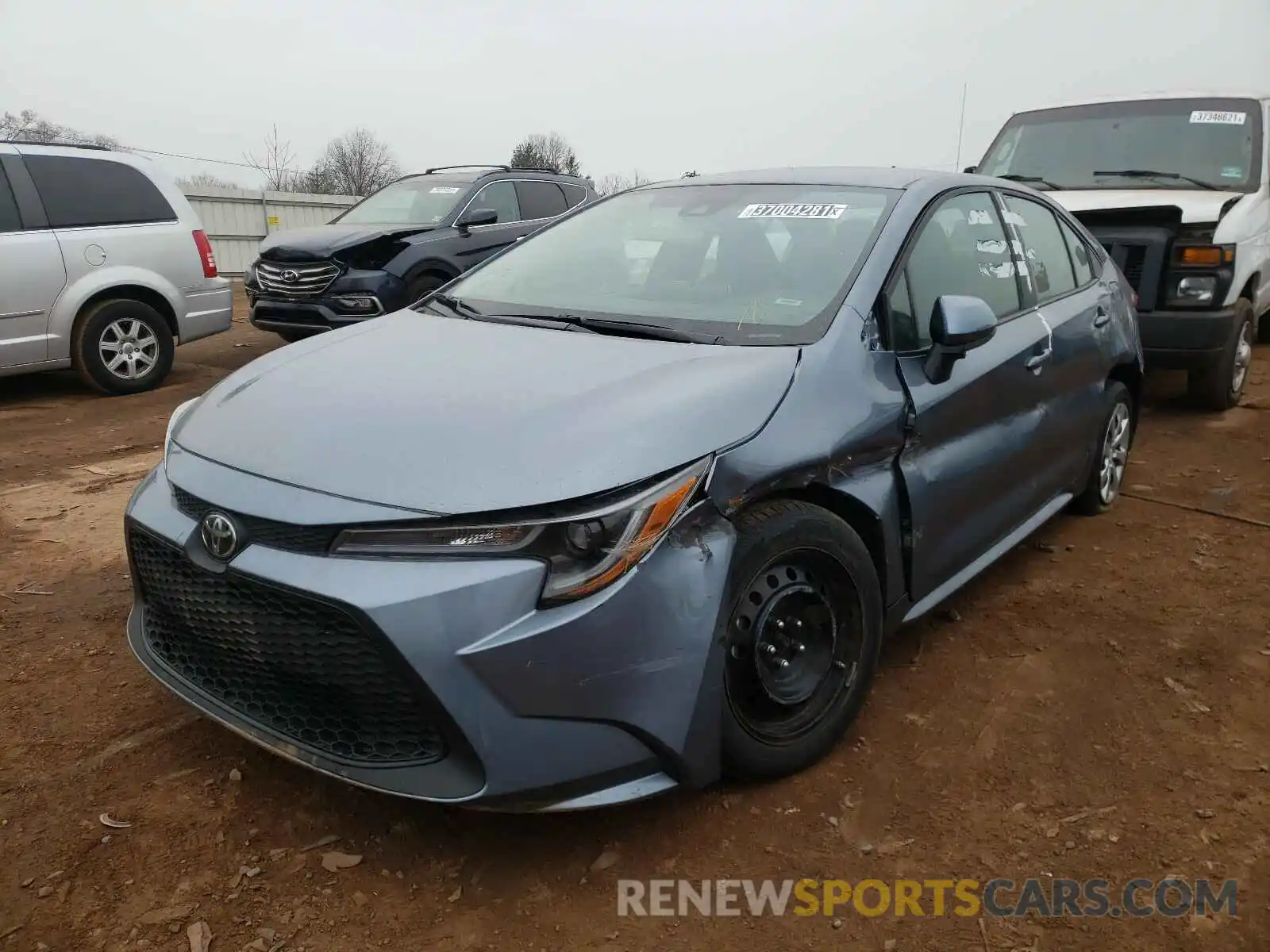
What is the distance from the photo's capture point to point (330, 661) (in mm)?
2080

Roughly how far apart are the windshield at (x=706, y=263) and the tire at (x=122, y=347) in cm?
506

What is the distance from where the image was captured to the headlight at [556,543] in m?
2.04

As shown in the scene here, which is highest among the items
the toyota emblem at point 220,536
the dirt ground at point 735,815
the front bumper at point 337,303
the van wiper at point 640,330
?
the van wiper at point 640,330

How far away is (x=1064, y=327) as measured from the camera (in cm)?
382

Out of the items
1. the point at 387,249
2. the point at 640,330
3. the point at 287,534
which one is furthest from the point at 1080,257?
the point at 387,249

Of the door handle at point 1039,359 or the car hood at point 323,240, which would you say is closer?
the door handle at point 1039,359

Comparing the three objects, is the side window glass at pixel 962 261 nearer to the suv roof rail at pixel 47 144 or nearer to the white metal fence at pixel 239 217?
the suv roof rail at pixel 47 144

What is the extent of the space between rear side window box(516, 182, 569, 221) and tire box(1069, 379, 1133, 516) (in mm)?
6638

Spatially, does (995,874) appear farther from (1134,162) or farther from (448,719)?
(1134,162)

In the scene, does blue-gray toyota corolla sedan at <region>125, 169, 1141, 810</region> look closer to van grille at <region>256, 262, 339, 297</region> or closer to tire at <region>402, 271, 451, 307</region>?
tire at <region>402, 271, 451, 307</region>

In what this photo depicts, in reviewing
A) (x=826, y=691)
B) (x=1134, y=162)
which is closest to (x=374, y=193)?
(x=1134, y=162)

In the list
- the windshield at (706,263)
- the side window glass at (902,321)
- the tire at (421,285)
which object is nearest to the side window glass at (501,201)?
the tire at (421,285)

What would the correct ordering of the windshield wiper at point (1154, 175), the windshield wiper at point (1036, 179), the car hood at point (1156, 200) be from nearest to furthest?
the car hood at point (1156, 200), the windshield wiper at point (1154, 175), the windshield wiper at point (1036, 179)

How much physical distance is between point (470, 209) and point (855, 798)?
776 cm
